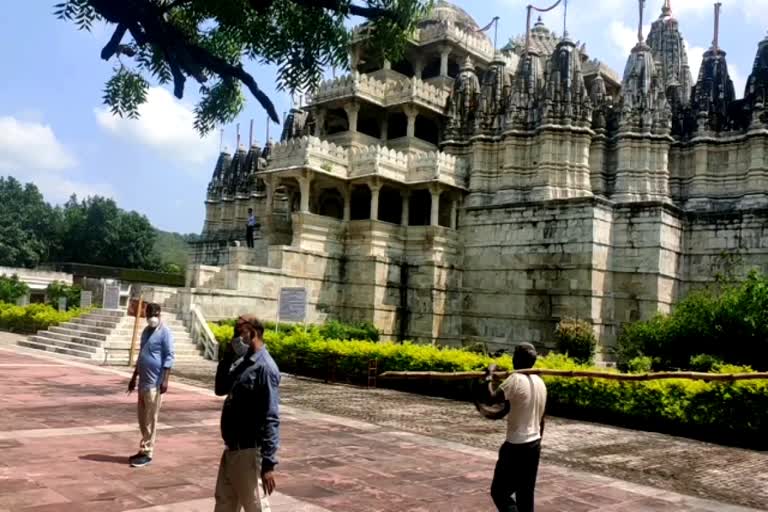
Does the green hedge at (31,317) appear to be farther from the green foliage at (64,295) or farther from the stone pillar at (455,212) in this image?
the stone pillar at (455,212)

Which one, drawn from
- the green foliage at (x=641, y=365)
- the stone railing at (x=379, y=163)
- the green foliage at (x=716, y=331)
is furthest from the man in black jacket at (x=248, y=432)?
the stone railing at (x=379, y=163)

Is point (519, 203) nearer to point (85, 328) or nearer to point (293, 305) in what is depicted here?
point (293, 305)

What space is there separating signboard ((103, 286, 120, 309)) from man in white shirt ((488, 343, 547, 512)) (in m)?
→ 20.9

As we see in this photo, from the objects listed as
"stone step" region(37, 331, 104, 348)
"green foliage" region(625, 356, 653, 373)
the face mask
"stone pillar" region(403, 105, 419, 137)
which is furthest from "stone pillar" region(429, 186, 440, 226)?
the face mask

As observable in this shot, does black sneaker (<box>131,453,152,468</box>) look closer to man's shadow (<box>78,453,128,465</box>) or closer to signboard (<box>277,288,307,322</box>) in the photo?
man's shadow (<box>78,453,128,465</box>)

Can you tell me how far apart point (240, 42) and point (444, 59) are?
2780 cm

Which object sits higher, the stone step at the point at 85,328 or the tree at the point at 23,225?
the tree at the point at 23,225

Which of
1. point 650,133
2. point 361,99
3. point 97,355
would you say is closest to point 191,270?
point 97,355

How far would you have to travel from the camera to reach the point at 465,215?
29359mm

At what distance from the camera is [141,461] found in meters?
7.83

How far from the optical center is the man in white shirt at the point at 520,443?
5.58 meters

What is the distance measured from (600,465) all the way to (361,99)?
76.9 feet

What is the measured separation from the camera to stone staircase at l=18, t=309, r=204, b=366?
20891mm

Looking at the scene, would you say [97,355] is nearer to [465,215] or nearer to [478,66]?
[465,215]
